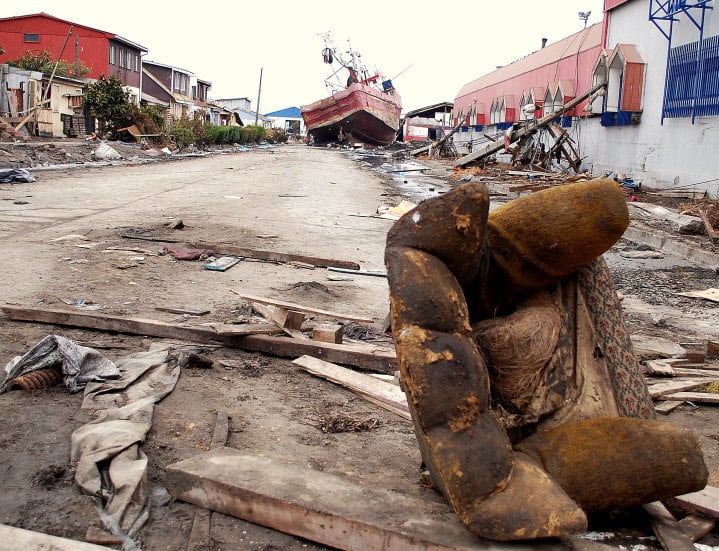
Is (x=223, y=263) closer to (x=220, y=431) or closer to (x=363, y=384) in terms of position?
(x=363, y=384)

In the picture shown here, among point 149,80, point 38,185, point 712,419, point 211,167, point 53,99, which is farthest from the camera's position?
point 149,80

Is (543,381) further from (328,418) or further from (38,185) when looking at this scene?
(38,185)

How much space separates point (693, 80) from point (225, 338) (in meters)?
15.7

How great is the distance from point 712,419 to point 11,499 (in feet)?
11.7

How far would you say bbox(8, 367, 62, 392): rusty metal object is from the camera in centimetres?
385

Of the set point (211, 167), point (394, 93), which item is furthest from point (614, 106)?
point (394, 93)

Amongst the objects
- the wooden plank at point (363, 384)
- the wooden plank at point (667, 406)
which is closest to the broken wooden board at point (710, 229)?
the wooden plank at point (667, 406)

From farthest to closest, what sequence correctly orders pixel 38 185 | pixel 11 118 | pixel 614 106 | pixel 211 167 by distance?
1. pixel 11 118
2. pixel 211 167
3. pixel 614 106
4. pixel 38 185

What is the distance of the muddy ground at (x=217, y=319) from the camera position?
9.23 feet

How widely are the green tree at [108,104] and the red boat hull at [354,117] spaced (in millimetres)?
21613

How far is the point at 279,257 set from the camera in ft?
28.2

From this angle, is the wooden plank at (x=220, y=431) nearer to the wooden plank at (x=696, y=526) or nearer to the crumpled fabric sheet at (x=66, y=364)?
the crumpled fabric sheet at (x=66, y=364)

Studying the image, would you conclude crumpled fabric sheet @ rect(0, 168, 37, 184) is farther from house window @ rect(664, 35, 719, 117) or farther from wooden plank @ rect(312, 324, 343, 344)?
house window @ rect(664, 35, 719, 117)

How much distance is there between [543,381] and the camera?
112 inches
